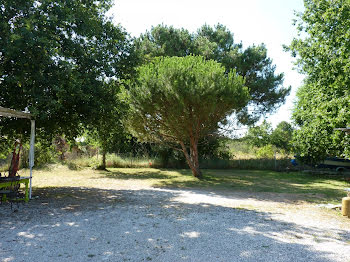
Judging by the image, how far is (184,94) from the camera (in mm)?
12625

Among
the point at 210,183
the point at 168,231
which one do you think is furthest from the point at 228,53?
the point at 168,231

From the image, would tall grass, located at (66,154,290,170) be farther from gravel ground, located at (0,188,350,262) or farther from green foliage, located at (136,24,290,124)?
gravel ground, located at (0,188,350,262)

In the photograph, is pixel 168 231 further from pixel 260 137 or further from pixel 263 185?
pixel 260 137

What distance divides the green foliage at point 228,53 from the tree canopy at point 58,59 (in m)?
10.5

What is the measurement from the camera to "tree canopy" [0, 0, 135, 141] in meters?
7.31

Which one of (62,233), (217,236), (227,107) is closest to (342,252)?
(217,236)

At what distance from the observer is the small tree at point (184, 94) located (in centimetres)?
1254

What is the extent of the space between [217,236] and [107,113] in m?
6.32

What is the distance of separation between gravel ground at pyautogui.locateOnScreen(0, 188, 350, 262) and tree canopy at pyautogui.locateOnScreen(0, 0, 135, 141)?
2861 mm

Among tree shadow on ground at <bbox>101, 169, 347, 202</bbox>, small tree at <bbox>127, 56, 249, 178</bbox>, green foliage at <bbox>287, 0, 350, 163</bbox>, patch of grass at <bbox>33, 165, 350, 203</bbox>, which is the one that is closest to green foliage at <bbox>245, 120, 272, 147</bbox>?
patch of grass at <bbox>33, 165, 350, 203</bbox>

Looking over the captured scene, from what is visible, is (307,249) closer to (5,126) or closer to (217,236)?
(217,236)

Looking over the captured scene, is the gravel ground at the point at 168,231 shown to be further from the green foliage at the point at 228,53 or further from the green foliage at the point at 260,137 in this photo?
the green foliage at the point at 260,137

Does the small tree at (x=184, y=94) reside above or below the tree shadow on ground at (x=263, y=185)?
above

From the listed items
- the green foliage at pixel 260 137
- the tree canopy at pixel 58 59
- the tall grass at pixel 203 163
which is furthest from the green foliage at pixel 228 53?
the tree canopy at pixel 58 59
